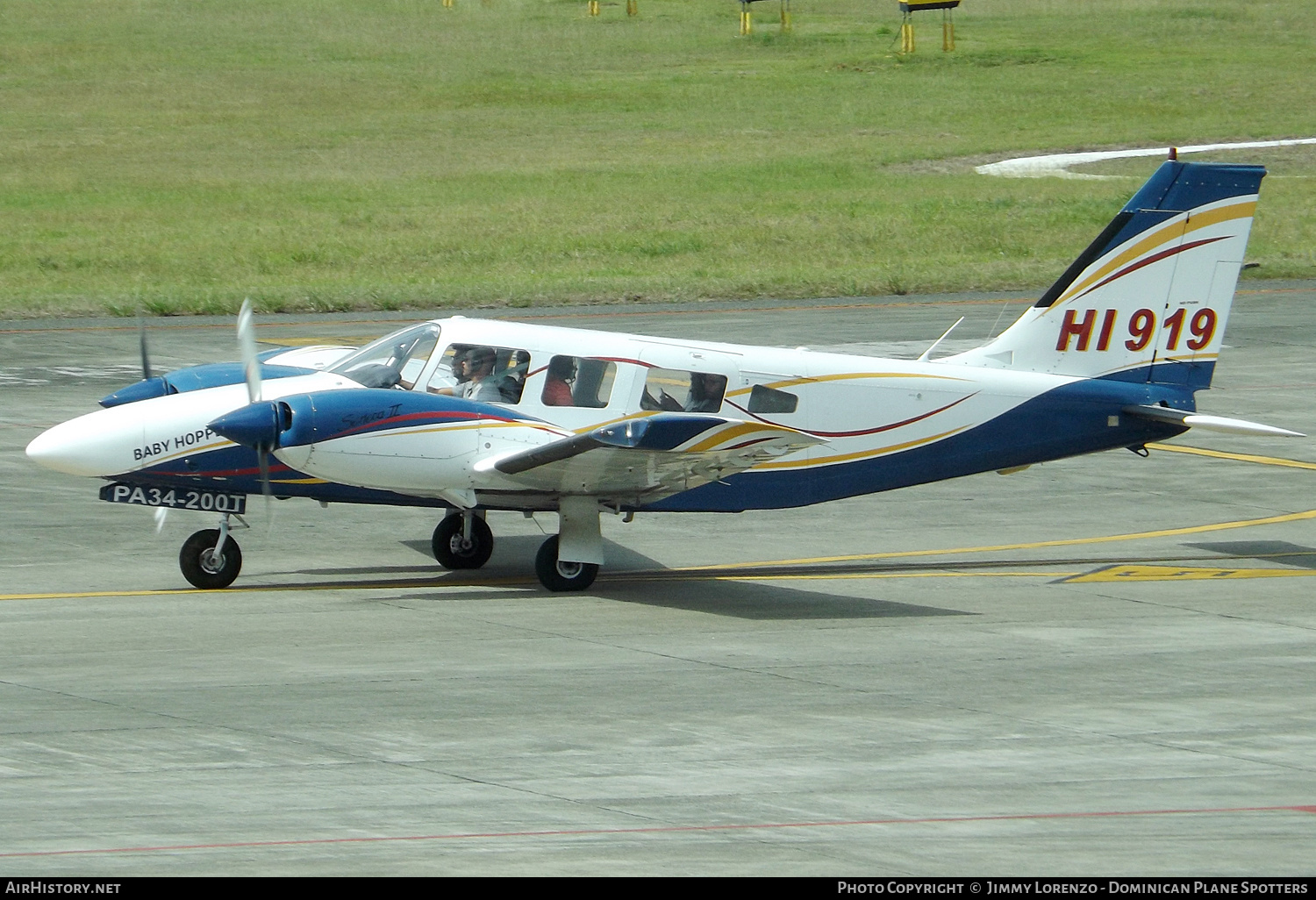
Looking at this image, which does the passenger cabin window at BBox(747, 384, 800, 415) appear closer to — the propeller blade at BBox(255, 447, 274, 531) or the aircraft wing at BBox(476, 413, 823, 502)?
the aircraft wing at BBox(476, 413, 823, 502)

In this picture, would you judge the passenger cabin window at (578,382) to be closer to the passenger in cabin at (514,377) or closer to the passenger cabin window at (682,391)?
the passenger in cabin at (514,377)

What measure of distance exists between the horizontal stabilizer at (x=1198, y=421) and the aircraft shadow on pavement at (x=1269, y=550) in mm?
1512

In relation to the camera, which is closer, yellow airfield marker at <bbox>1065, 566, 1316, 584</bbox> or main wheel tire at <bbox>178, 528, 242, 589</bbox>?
main wheel tire at <bbox>178, 528, 242, 589</bbox>

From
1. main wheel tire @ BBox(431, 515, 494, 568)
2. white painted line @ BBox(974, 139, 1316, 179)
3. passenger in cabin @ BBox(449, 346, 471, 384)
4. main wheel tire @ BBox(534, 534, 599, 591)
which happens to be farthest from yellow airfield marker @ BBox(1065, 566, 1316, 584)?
white painted line @ BBox(974, 139, 1316, 179)

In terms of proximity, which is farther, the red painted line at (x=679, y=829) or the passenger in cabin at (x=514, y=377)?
the passenger in cabin at (x=514, y=377)

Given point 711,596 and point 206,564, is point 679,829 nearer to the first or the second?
point 711,596

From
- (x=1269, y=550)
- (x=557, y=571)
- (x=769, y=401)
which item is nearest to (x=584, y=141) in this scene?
(x=1269, y=550)

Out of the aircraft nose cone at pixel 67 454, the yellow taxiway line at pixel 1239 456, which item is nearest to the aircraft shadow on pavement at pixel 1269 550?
the yellow taxiway line at pixel 1239 456

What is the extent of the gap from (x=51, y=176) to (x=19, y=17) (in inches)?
1805

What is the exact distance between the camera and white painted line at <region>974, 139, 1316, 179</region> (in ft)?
197

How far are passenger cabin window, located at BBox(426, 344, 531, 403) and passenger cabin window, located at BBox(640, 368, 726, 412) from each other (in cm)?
126

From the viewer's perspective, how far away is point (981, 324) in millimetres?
34094

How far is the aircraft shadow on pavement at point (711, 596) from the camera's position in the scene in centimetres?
1561

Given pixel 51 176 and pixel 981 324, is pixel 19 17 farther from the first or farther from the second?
pixel 981 324
